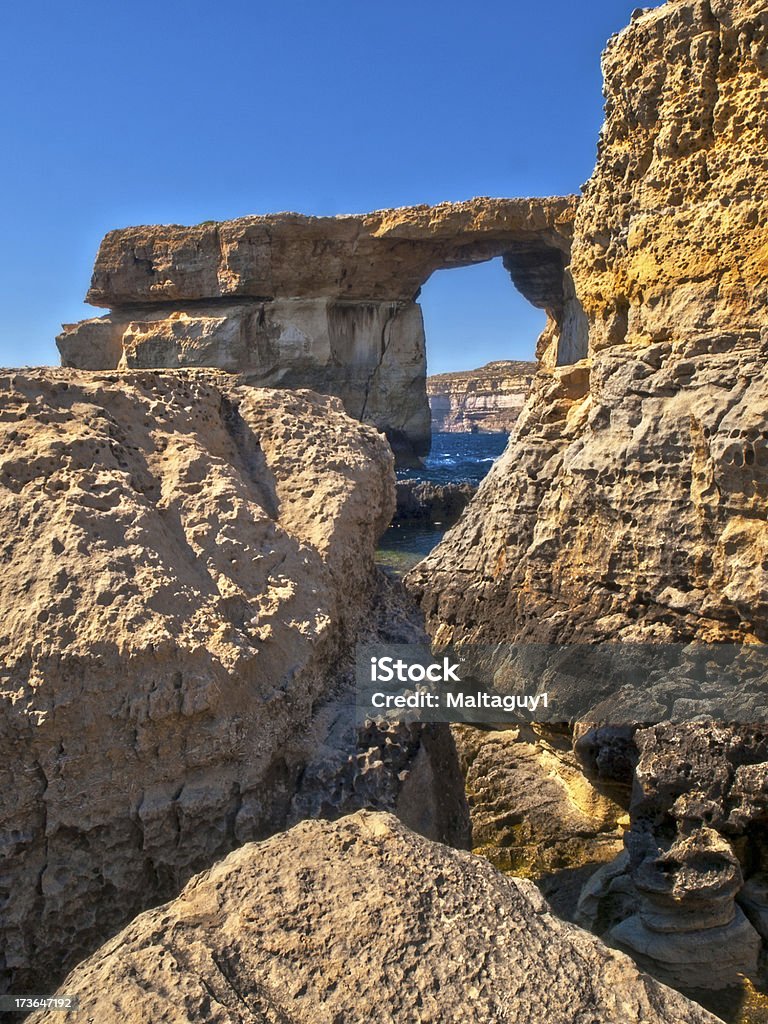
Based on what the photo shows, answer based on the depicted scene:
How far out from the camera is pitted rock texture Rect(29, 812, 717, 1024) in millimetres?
1479

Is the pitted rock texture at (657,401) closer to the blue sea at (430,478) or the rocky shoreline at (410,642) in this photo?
the rocky shoreline at (410,642)

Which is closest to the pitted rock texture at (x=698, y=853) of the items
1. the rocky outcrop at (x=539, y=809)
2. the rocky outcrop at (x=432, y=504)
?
the rocky outcrop at (x=539, y=809)

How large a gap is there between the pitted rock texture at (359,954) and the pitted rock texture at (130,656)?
34 centimetres

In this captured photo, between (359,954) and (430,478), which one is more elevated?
(359,954)

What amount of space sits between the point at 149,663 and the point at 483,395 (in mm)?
58191

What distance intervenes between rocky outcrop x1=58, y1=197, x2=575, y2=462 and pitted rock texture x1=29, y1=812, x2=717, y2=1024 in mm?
20677

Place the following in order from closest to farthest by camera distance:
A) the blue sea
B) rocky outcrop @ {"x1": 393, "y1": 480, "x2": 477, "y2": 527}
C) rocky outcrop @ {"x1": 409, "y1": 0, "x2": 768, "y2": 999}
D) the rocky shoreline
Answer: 1. the rocky shoreline
2. rocky outcrop @ {"x1": 409, "y1": 0, "x2": 768, "y2": 999}
3. the blue sea
4. rocky outcrop @ {"x1": 393, "y1": 480, "x2": 477, "y2": 527}

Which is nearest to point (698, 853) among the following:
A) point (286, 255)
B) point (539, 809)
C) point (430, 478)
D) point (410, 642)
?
point (539, 809)

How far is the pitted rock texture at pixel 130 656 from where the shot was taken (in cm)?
197

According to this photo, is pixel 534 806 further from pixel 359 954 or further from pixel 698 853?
pixel 359 954

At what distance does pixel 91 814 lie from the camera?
1998 millimetres

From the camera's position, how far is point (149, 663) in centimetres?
206

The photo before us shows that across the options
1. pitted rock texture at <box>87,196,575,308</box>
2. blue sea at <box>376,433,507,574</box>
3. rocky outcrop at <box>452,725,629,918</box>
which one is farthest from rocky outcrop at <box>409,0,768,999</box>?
pitted rock texture at <box>87,196,575,308</box>

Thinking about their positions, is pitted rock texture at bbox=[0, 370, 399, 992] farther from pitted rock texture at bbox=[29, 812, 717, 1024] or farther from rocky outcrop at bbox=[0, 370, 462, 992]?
pitted rock texture at bbox=[29, 812, 717, 1024]
